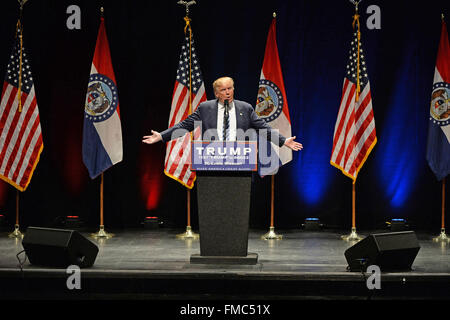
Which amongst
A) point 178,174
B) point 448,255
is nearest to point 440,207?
point 448,255

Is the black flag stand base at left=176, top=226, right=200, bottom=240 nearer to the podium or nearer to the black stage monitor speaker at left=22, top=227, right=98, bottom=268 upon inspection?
the podium

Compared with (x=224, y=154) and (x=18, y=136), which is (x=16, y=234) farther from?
(x=224, y=154)

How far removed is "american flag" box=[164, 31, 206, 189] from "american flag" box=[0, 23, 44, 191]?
1.58 metres

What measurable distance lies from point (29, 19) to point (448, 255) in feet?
19.1

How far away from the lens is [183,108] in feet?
23.5

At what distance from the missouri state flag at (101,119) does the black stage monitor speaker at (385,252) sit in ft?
→ 10.8

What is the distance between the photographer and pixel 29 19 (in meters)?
7.93

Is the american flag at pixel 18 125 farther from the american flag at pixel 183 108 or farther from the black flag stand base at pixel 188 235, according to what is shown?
the black flag stand base at pixel 188 235

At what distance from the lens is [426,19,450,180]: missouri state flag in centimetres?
696

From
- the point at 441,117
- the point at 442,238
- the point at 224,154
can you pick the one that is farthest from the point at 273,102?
the point at 442,238

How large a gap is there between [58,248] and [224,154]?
1.56 meters
